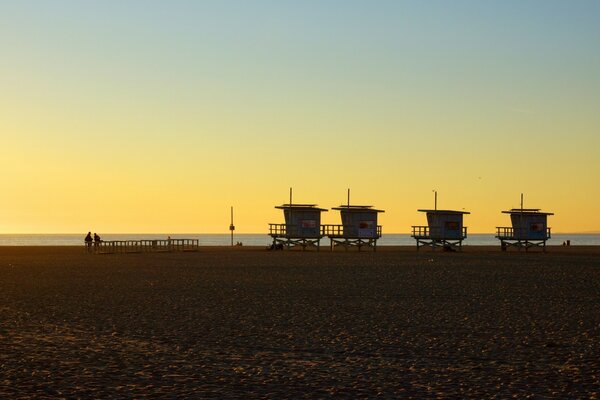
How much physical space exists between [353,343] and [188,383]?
3984 millimetres

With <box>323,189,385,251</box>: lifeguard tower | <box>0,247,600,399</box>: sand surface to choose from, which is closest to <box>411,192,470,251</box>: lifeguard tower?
<box>323,189,385,251</box>: lifeguard tower

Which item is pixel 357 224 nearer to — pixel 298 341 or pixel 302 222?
pixel 302 222

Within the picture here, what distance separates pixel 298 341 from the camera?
42.5 ft

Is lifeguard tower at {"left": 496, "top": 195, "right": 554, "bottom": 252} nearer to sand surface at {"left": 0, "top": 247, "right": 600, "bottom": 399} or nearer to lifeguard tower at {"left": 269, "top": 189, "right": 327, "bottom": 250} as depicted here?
lifeguard tower at {"left": 269, "top": 189, "right": 327, "bottom": 250}

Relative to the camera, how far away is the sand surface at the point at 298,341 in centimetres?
938

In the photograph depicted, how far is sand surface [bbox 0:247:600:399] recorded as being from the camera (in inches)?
369

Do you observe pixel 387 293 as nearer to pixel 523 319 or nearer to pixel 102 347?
pixel 523 319

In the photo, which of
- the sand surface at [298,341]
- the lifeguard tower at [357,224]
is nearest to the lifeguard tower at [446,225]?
the lifeguard tower at [357,224]

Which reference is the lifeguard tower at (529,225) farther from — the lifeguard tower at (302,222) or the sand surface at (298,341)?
the sand surface at (298,341)

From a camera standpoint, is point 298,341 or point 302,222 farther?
point 302,222

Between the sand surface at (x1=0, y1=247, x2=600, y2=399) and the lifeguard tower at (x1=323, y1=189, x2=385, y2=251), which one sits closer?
the sand surface at (x1=0, y1=247, x2=600, y2=399)

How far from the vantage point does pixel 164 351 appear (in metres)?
11.9

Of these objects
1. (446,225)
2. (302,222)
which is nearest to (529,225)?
(446,225)

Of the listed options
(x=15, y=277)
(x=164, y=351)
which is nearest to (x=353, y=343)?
(x=164, y=351)
